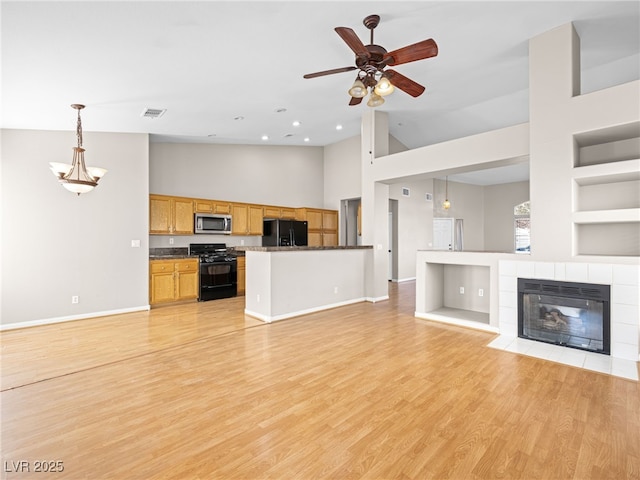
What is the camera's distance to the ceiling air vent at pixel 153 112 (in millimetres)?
4585

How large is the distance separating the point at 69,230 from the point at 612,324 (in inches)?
288

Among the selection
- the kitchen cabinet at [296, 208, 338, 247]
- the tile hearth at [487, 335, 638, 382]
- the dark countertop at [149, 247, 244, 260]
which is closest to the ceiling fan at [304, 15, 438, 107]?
the tile hearth at [487, 335, 638, 382]

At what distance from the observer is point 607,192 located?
12.9 feet

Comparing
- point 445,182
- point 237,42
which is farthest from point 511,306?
point 445,182

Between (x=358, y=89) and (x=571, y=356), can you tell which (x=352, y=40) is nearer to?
(x=358, y=89)

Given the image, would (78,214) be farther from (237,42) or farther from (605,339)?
(605,339)

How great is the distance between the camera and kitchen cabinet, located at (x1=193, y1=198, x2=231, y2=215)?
6.67 meters

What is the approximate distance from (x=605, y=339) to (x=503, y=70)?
146 inches

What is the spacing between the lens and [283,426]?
2168 millimetres

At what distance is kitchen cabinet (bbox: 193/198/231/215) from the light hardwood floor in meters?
3.27

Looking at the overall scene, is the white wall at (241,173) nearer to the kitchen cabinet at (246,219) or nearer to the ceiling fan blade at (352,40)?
the kitchen cabinet at (246,219)

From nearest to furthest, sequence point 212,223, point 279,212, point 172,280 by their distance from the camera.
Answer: point 172,280
point 212,223
point 279,212

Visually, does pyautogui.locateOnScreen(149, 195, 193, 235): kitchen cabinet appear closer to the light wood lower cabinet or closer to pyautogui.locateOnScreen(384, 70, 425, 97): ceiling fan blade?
the light wood lower cabinet

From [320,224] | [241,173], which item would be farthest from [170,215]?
[320,224]
